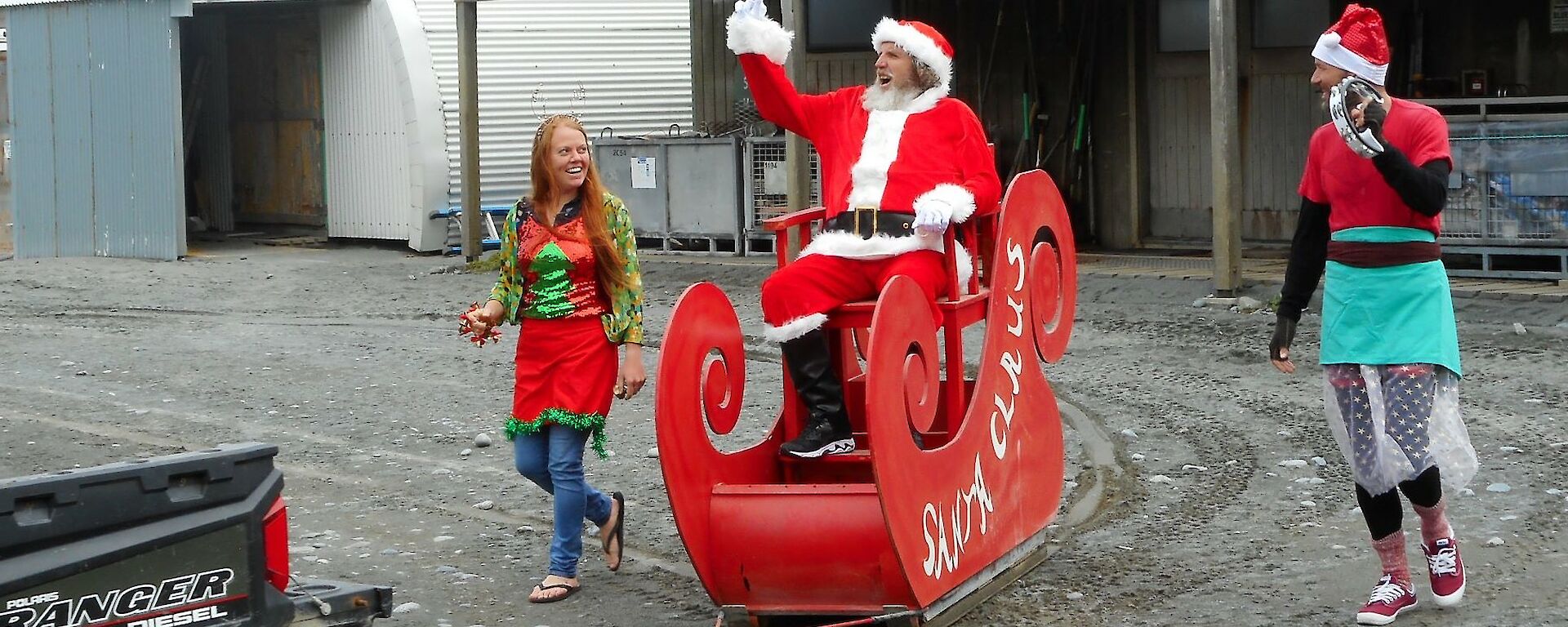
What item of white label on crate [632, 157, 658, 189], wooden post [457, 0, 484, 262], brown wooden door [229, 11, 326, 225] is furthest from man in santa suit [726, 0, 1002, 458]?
brown wooden door [229, 11, 326, 225]

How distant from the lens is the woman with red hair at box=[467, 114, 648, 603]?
5.89 meters

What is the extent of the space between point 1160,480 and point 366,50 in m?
14.8

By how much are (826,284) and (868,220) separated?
33 cm

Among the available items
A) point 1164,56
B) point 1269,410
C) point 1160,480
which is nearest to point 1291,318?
point 1160,480

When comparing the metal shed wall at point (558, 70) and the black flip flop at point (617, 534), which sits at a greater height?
the metal shed wall at point (558, 70)

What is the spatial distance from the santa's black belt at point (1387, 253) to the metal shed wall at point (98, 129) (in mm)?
16273

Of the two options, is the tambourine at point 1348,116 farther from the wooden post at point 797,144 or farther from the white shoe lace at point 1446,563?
the wooden post at point 797,144

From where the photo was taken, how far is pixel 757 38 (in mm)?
6047

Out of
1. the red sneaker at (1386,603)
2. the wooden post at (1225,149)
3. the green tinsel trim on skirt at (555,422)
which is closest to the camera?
the red sneaker at (1386,603)

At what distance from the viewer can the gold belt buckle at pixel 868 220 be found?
587 cm

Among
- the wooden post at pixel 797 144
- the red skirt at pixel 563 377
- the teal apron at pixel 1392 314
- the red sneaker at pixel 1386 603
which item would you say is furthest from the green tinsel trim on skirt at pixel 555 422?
the wooden post at pixel 797 144

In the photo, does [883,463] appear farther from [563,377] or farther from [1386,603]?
[1386,603]

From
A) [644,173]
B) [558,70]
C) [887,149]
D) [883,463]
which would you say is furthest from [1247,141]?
[883,463]

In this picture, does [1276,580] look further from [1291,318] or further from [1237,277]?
[1237,277]
